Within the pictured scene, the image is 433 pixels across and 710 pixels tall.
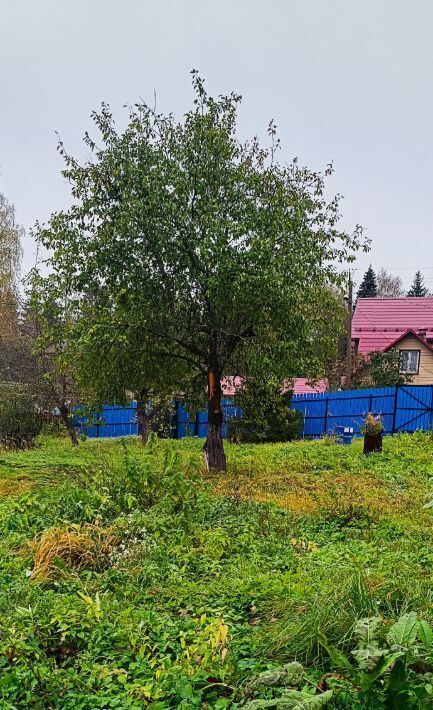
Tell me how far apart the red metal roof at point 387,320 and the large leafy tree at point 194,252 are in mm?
17093

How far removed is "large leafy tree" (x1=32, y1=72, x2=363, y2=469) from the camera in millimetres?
8086

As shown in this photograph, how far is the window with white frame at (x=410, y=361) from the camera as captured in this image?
23891 millimetres

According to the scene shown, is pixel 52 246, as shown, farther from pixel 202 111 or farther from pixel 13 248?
pixel 13 248

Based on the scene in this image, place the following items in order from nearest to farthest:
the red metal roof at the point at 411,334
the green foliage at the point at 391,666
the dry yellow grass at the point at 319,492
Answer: the green foliage at the point at 391,666
the dry yellow grass at the point at 319,492
the red metal roof at the point at 411,334

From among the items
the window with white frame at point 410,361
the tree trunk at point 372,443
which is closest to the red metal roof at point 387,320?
the window with white frame at point 410,361

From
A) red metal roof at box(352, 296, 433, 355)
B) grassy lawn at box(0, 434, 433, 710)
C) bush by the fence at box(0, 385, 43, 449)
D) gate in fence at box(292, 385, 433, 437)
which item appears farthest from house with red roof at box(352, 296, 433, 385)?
grassy lawn at box(0, 434, 433, 710)

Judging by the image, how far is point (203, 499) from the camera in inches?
243

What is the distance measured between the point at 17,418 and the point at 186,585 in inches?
566

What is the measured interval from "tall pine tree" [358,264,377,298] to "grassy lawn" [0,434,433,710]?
41725 mm

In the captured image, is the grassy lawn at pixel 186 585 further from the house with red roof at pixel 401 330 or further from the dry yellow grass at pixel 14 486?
the house with red roof at pixel 401 330

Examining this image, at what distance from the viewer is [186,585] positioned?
11.8ft

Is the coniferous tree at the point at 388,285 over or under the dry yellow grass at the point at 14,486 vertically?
over

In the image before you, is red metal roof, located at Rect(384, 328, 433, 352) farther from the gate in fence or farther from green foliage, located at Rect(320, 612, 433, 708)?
green foliage, located at Rect(320, 612, 433, 708)

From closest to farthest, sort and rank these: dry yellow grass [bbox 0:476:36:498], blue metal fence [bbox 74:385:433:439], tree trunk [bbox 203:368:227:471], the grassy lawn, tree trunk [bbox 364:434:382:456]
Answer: the grassy lawn → dry yellow grass [bbox 0:476:36:498] → tree trunk [bbox 203:368:227:471] → tree trunk [bbox 364:434:382:456] → blue metal fence [bbox 74:385:433:439]
